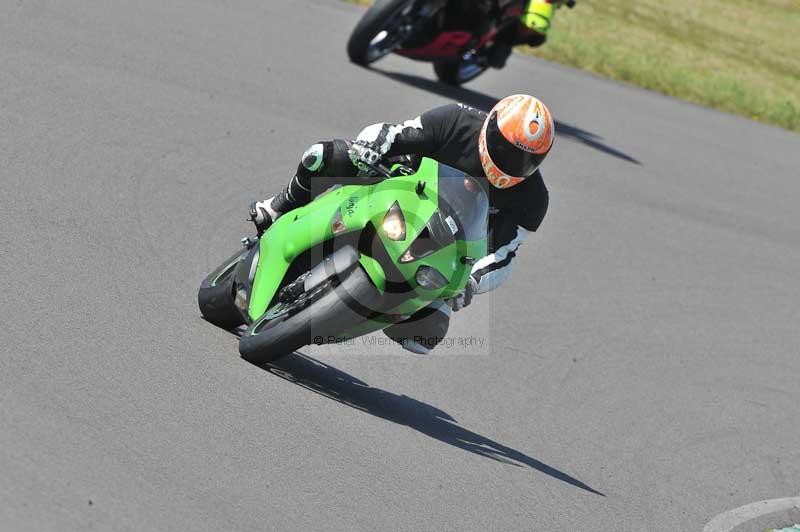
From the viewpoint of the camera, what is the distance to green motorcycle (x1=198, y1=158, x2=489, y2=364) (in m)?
6.00

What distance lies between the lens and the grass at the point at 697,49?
19.7 metres

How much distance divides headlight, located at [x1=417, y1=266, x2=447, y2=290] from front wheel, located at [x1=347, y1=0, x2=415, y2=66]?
7.02 m

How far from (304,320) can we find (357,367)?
138 centimetres

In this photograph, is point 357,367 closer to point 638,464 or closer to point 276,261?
point 276,261

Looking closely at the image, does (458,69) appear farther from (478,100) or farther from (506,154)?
(506,154)

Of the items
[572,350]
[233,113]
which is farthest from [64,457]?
[233,113]

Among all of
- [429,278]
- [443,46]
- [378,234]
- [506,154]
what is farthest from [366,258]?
[443,46]

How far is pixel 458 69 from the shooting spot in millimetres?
14500

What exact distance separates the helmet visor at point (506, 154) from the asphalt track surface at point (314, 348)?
4.48 feet

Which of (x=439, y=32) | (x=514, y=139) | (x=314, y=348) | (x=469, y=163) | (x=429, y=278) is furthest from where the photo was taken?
(x=439, y=32)

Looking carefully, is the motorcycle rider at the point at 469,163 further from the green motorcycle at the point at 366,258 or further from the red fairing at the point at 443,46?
the red fairing at the point at 443,46

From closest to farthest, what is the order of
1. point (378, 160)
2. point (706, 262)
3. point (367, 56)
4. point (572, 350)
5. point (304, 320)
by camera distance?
point (304, 320) < point (378, 160) < point (572, 350) < point (706, 262) < point (367, 56)

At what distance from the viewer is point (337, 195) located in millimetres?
6496

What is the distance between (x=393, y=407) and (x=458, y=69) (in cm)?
811
